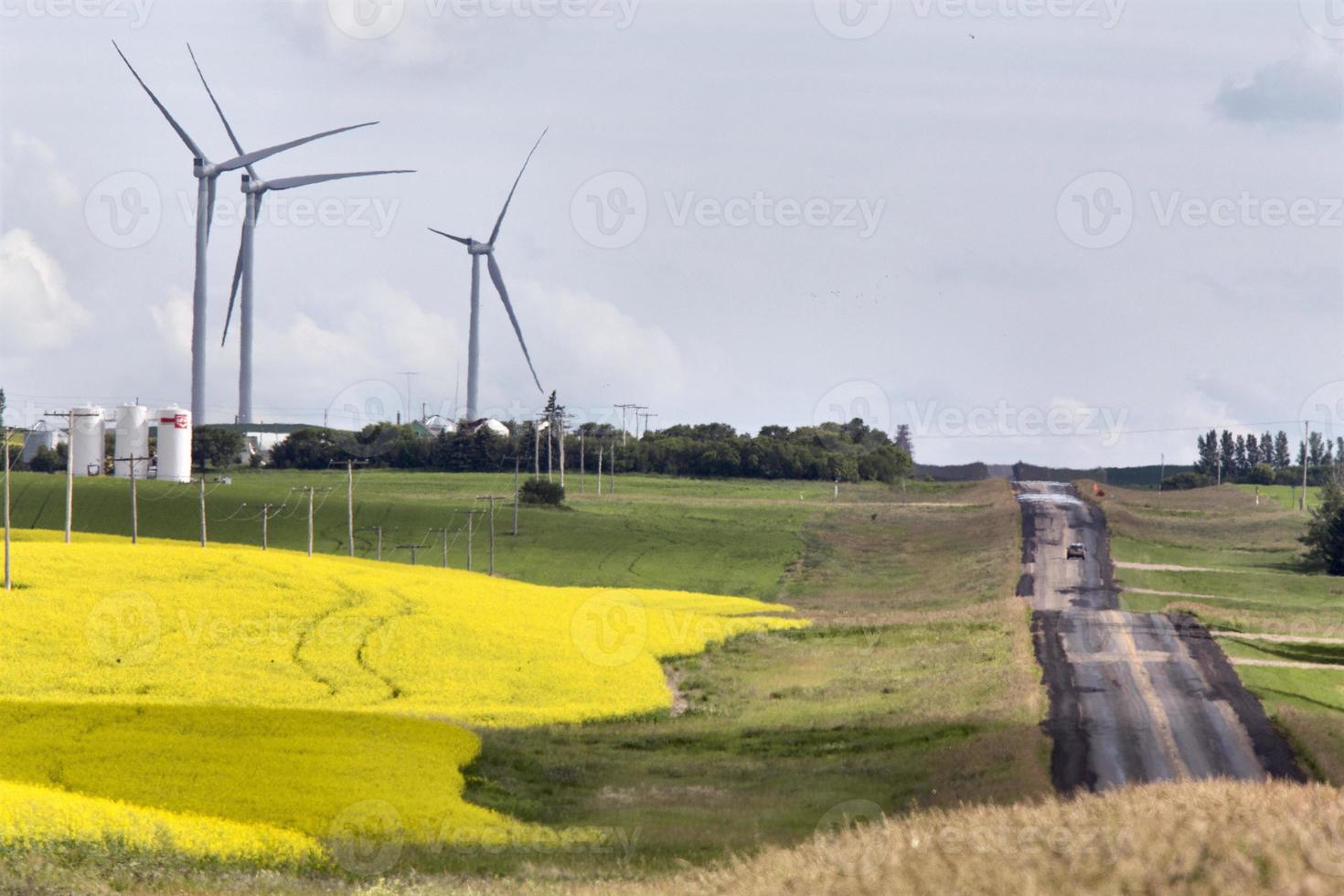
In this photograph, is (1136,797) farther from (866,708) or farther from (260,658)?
(260,658)

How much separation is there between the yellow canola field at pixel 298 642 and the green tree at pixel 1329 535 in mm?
73962

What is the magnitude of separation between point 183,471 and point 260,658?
382ft

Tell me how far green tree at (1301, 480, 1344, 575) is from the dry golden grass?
355ft

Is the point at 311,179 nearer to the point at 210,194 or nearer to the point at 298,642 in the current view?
the point at 210,194

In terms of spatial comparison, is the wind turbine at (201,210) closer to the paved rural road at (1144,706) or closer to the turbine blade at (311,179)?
the turbine blade at (311,179)

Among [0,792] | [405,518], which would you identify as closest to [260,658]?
[0,792]

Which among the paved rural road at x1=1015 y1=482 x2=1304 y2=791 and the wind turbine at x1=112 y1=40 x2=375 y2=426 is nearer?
the paved rural road at x1=1015 y1=482 x2=1304 y2=791

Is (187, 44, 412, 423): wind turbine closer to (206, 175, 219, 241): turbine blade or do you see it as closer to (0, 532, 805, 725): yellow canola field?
(206, 175, 219, 241): turbine blade

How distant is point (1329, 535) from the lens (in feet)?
404

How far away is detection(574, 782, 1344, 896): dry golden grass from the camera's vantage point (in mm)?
18234

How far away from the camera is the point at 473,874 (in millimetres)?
30453

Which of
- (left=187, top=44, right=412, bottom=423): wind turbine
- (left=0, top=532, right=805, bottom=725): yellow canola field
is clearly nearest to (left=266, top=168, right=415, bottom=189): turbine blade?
Answer: (left=187, top=44, right=412, bottom=423): wind turbine

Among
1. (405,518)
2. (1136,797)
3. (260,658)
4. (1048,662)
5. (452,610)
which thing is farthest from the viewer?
(405,518)

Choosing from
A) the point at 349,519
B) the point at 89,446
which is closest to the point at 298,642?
the point at 349,519
